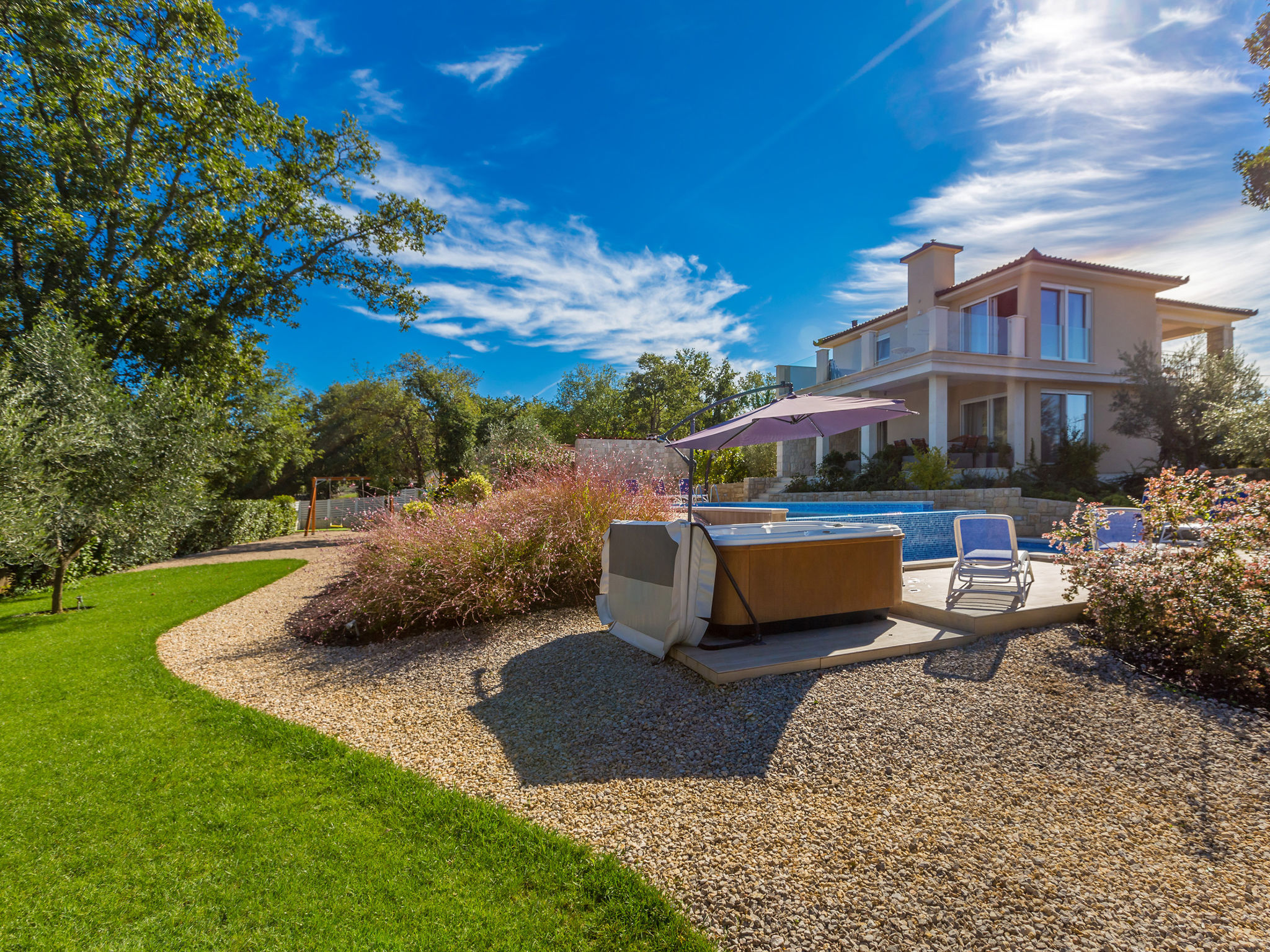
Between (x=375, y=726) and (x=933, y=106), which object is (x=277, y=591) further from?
(x=933, y=106)

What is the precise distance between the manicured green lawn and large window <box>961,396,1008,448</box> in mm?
15199

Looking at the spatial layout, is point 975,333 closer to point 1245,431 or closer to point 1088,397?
point 1088,397

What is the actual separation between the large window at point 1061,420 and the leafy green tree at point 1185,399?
0.68 meters

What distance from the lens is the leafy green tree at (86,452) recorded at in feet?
18.8

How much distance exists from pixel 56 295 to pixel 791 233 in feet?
43.9

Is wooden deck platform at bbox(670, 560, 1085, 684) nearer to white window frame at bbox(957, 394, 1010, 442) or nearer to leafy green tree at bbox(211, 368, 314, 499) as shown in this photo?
white window frame at bbox(957, 394, 1010, 442)

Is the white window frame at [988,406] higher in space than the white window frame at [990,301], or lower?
lower

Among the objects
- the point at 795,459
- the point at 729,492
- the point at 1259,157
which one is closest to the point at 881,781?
the point at 1259,157

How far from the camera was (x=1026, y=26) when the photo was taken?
6.79m

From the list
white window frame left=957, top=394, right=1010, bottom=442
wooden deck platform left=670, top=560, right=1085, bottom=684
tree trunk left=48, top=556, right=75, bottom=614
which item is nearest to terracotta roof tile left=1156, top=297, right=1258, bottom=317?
white window frame left=957, top=394, right=1010, bottom=442

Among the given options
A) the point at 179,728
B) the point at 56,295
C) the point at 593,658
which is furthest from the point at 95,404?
the point at 593,658

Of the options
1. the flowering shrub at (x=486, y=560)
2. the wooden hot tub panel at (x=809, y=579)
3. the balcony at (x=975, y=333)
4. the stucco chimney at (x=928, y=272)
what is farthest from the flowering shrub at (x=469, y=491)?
the stucco chimney at (x=928, y=272)

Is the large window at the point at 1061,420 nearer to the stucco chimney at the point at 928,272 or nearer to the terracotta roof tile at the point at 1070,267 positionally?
the terracotta roof tile at the point at 1070,267

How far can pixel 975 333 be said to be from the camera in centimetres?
1383
